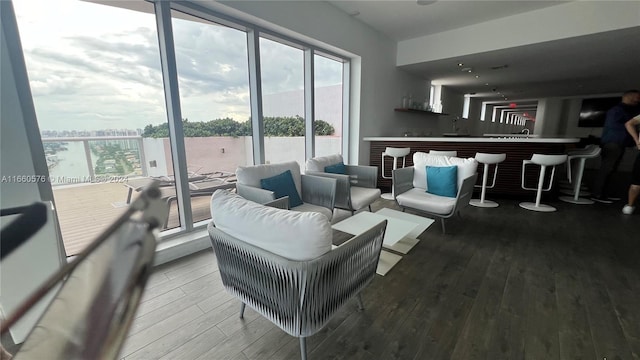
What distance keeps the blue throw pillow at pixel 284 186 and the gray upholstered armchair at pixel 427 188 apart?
1287 millimetres

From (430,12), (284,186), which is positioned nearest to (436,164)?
(284,186)

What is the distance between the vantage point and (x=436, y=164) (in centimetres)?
332

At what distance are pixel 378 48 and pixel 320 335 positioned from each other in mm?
4872

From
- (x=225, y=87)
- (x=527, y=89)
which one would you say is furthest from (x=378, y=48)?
(x=527, y=89)

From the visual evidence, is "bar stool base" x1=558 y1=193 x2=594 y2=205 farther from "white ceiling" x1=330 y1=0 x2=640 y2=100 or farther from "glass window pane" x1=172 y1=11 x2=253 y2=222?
"glass window pane" x1=172 y1=11 x2=253 y2=222

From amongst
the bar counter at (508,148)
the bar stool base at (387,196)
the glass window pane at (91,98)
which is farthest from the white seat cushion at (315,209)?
the bar counter at (508,148)

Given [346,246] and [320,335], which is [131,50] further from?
[320,335]

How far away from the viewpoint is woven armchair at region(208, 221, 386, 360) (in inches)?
45.6

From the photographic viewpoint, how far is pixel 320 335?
1.53 meters

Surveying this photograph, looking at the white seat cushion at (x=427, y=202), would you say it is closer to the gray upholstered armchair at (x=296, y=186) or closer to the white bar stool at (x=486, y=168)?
the gray upholstered armchair at (x=296, y=186)

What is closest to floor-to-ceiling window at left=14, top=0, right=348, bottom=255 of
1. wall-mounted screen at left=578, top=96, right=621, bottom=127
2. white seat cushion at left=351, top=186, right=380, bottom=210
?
white seat cushion at left=351, top=186, right=380, bottom=210

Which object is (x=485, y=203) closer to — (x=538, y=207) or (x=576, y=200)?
(x=538, y=207)

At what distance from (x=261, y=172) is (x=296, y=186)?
0.45 metres

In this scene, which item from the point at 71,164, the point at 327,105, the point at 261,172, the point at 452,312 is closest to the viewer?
the point at 452,312
